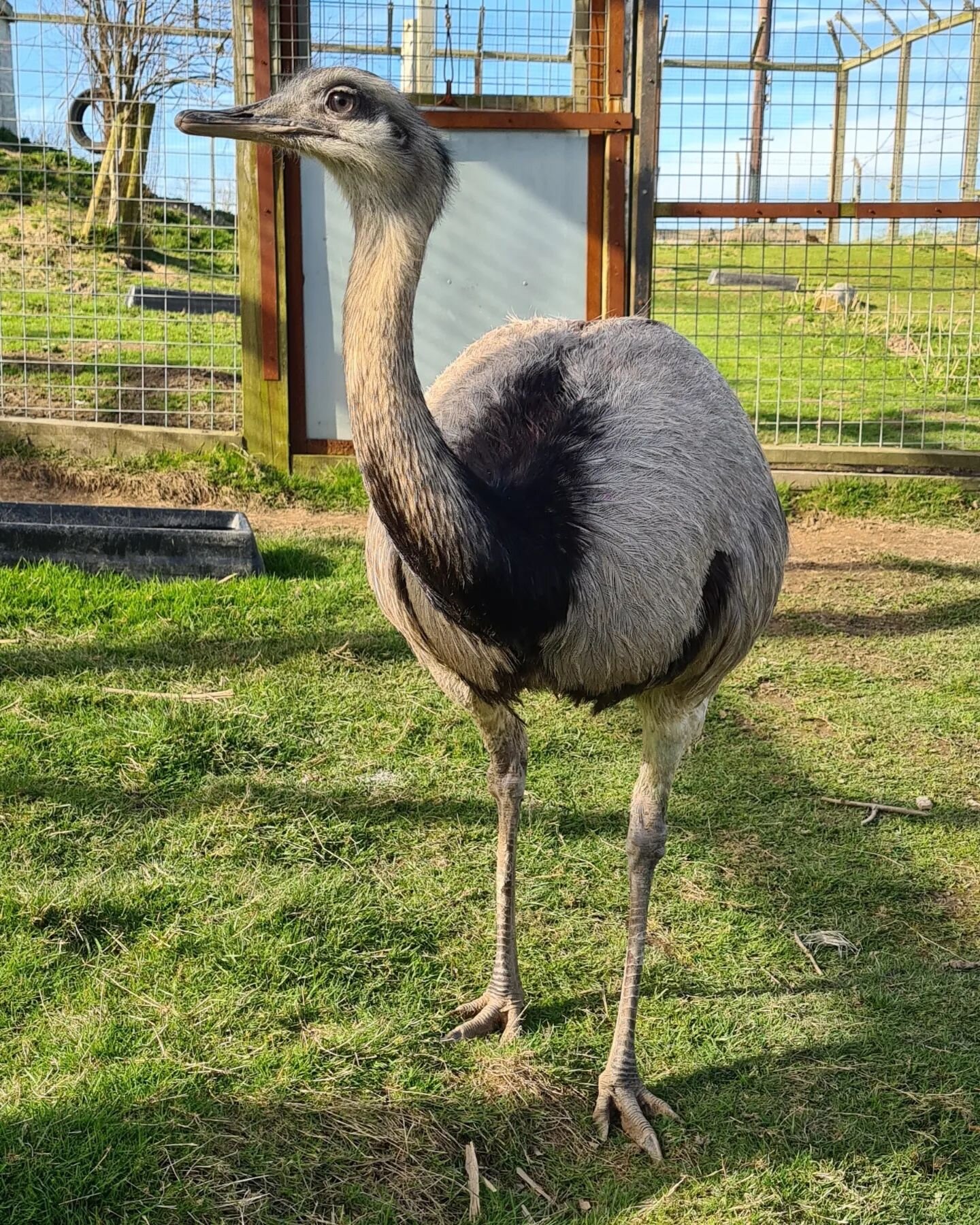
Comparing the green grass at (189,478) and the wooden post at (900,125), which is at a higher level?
the wooden post at (900,125)

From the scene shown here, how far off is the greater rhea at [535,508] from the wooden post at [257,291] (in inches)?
138

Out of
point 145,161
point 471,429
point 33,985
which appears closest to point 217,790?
point 33,985

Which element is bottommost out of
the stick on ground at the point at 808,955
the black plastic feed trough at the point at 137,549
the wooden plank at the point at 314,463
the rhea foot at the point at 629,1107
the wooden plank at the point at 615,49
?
the rhea foot at the point at 629,1107

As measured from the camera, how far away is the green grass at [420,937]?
2.47m

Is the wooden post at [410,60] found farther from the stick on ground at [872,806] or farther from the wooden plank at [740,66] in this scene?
the stick on ground at [872,806]

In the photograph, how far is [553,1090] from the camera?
2754 mm

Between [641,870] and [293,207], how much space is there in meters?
4.72

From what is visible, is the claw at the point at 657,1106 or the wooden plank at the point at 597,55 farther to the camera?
the wooden plank at the point at 597,55

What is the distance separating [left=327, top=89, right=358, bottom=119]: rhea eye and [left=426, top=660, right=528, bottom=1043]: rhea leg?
116 centimetres

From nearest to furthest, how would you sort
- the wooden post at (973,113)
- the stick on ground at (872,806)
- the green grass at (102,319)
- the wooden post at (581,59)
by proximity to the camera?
1. the stick on ground at (872,806)
2. the wooden post at (581,59)
3. the wooden post at (973,113)
4. the green grass at (102,319)

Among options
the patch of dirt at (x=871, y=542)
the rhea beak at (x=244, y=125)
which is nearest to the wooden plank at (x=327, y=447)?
the patch of dirt at (x=871, y=542)

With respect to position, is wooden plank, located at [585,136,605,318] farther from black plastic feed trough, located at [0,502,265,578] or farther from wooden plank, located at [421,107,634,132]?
black plastic feed trough, located at [0,502,265,578]

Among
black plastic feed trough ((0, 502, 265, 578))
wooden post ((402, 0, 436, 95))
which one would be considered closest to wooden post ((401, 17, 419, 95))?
wooden post ((402, 0, 436, 95))

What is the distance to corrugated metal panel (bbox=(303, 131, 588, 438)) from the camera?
21.5 ft
